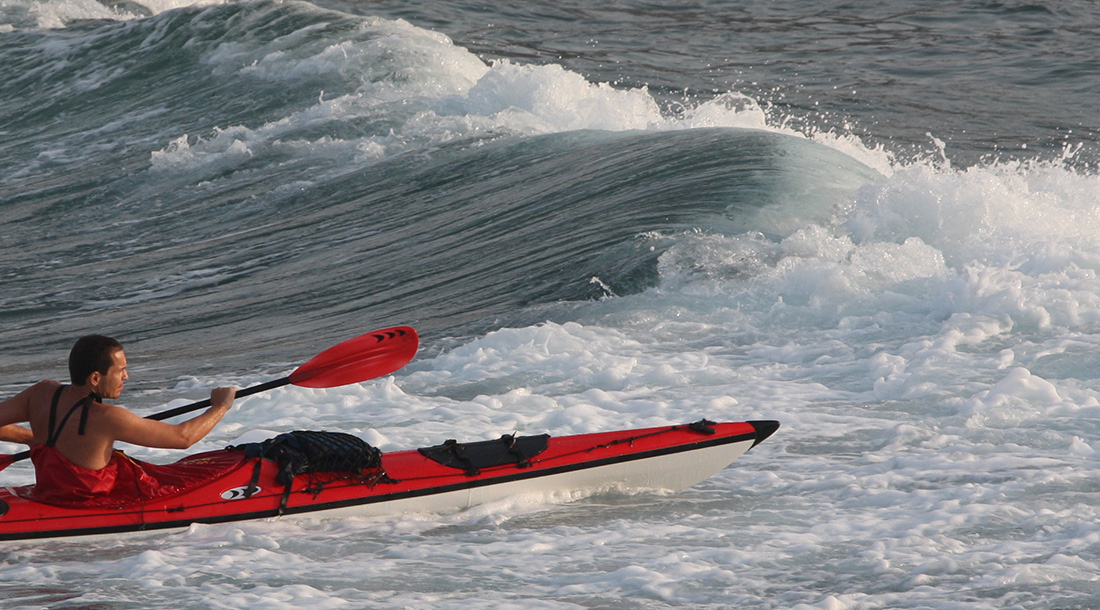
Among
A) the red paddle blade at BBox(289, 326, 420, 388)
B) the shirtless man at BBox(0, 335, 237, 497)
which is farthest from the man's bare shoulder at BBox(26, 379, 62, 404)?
the red paddle blade at BBox(289, 326, 420, 388)

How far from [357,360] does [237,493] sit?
0.83 m

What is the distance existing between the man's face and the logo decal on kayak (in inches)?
22.4

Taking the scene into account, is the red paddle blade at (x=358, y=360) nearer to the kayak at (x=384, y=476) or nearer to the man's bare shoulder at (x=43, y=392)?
the kayak at (x=384, y=476)

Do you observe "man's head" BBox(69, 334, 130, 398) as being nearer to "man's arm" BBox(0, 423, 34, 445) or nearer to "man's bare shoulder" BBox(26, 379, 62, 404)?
"man's bare shoulder" BBox(26, 379, 62, 404)

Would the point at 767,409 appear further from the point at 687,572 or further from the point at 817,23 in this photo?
the point at 817,23

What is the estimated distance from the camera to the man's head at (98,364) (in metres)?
3.92

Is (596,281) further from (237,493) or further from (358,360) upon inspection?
(237,493)

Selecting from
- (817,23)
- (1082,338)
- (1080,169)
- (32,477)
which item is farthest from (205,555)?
(817,23)

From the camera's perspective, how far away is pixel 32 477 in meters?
4.96

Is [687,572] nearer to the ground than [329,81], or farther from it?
nearer to the ground

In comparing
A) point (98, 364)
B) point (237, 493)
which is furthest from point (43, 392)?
point (237, 493)

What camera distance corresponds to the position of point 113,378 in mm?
3965

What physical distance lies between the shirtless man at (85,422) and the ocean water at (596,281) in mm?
300

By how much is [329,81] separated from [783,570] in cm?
1046
